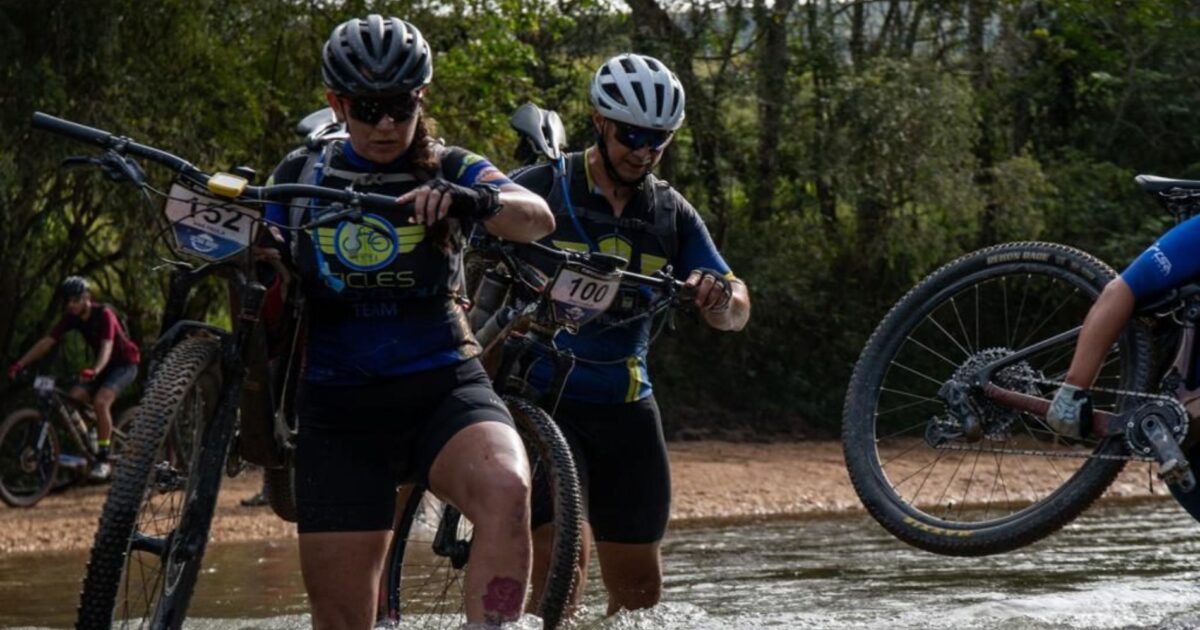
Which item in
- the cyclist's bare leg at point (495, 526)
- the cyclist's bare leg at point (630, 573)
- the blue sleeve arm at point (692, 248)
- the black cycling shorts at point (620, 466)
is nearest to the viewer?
the cyclist's bare leg at point (495, 526)

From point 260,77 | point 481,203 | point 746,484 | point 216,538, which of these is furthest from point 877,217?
point 481,203

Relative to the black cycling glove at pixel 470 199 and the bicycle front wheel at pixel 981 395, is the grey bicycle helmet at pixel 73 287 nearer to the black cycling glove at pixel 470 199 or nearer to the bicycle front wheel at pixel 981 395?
the bicycle front wheel at pixel 981 395

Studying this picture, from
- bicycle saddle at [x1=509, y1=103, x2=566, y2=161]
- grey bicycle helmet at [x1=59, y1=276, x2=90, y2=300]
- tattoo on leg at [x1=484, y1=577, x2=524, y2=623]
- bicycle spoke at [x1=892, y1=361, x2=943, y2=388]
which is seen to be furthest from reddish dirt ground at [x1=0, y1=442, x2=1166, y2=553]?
Answer: tattoo on leg at [x1=484, y1=577, x2=524, y2=623]

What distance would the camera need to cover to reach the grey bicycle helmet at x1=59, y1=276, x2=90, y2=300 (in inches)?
617

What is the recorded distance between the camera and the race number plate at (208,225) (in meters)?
4.93

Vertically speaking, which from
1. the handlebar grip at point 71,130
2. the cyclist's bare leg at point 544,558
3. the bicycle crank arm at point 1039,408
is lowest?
the cyclist's bare leg at point 544,558

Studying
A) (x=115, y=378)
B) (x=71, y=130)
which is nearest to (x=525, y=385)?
(x=71, y=130)

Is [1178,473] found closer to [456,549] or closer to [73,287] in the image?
[456,549]

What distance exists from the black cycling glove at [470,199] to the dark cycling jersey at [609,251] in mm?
1610

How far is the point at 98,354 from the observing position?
52.1 ft

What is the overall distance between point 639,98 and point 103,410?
10901 mm

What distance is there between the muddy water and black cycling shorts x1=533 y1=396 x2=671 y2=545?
354 millimetres

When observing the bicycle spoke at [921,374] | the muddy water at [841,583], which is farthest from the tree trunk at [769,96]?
the bicycle spoke at [921,374]

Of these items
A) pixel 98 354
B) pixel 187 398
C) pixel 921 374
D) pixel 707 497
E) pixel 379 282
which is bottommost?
pixel 707 497
